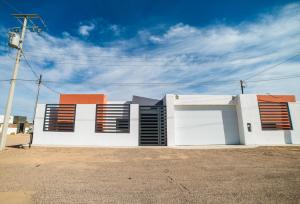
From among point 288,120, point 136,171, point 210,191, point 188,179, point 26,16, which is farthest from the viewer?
point 288,120

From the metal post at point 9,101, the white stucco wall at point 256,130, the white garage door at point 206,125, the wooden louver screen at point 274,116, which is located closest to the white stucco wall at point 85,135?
the metal post at point 9,101

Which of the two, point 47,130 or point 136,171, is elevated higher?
point 47,130

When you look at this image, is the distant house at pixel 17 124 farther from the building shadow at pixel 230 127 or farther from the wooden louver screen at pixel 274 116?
the wooden louver screen at pixel 274 116

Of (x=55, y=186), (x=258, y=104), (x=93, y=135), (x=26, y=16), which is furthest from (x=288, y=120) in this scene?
(x=26, y=16)

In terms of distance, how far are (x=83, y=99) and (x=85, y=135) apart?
603 cm

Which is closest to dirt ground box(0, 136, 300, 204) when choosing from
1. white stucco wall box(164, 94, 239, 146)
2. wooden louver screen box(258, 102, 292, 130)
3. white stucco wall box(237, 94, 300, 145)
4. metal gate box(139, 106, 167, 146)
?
metal gate box(139, 106, 167, 146)

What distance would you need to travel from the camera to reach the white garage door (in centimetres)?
1486

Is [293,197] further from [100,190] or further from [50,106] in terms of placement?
[50,106]

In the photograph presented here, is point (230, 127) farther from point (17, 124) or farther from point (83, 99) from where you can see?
point (17, 124)

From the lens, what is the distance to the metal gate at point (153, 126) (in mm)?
14234

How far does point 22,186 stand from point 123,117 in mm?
10413

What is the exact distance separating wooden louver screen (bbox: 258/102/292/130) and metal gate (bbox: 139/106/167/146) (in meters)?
8.18

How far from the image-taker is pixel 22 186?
4.33m

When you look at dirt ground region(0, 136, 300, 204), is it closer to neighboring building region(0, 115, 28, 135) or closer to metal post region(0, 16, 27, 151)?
metal post region(0, 16, 27, 151)
